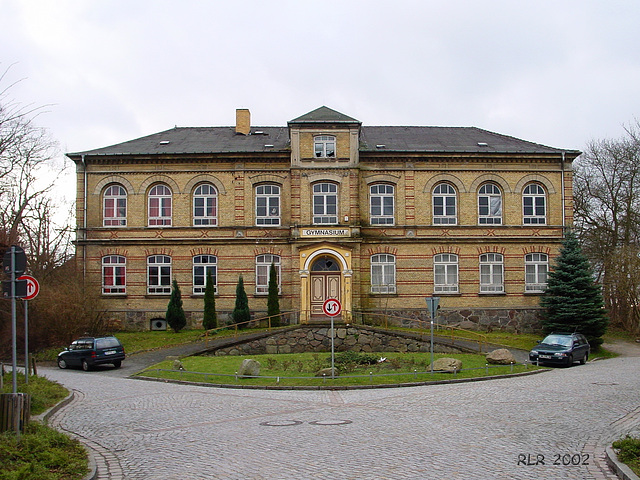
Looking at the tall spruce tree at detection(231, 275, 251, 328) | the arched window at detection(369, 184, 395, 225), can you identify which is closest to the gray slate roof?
the arched window at detection(369, 184, 395, 225)

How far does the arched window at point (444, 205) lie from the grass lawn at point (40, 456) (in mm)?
28976

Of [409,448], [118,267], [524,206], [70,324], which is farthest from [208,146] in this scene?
[409,448]

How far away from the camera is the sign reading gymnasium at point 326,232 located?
36.4 meters

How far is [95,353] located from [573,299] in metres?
22.5

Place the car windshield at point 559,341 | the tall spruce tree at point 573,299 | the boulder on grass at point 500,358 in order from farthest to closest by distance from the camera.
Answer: the tall spruce tree at point 573,299 → the car windshield at point 559,341 → the boulder on grass at point 500,358

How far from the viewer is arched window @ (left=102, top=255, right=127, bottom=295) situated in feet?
124

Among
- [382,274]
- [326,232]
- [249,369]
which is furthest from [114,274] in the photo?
[249,369]

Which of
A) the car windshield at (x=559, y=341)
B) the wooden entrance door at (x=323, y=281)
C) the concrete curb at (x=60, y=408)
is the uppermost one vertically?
the wooden entrance door at (x=323, y=281)

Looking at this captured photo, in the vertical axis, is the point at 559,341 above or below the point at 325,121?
below

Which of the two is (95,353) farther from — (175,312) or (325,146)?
(325,146)

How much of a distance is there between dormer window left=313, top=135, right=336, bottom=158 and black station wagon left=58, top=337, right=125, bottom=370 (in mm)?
14995

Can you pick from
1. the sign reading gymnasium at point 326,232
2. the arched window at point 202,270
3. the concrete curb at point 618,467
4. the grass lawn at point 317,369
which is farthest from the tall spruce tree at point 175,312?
the concrete curb at point 618,467

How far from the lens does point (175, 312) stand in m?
Answer: 36.1

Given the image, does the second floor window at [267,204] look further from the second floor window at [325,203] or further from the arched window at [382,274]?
the arched window at [382,274]
